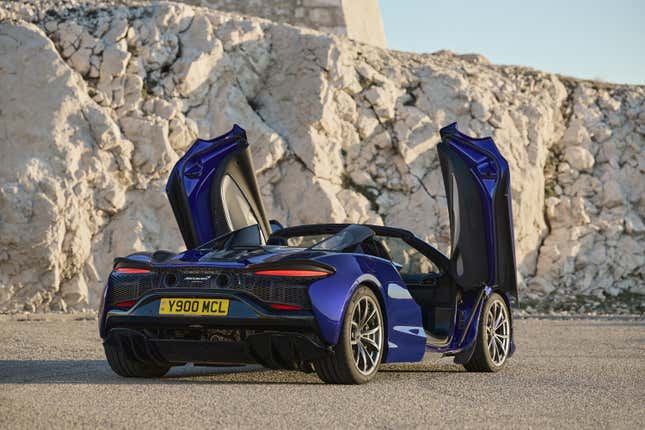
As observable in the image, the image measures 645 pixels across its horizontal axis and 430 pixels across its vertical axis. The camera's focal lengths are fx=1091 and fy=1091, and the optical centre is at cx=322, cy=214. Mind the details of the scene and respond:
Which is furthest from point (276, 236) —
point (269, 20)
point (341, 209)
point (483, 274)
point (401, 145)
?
point (269, 20)

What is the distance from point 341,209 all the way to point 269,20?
6.28m

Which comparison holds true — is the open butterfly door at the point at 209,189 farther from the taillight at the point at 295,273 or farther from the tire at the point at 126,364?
the taillight at the point at 295,273

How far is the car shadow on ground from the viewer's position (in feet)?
25.7

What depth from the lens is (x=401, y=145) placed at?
85.8ft

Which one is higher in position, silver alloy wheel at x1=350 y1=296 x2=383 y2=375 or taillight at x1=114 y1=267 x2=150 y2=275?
taillight at x1=114 y1=267 x2=150 y2=275

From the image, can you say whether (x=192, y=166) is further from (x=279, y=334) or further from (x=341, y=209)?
(x=341, y=209)

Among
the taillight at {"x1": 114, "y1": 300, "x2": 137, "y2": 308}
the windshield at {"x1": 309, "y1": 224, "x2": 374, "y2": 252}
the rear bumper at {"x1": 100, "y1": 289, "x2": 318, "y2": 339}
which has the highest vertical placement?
the windshield at {"x1": 309, "y1": 224, "x2": 374, "y2": 252}

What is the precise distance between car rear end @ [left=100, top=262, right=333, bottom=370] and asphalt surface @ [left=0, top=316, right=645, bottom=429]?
25 centimetres

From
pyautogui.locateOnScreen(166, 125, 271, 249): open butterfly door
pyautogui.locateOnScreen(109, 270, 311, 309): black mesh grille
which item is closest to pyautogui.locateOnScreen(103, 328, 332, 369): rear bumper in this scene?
pyautogui.locateOnScreen(109, 270, 311, 309): black mesh grille

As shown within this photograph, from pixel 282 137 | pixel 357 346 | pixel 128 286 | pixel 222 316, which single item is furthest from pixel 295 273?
pixel 282 137

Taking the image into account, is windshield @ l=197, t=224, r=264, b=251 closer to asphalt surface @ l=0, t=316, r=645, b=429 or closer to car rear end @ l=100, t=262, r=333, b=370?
car rear end @ l=100, t=262, r=333, b=370

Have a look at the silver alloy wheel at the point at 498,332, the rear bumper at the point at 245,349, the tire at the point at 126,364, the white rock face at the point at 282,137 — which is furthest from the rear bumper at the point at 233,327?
the white rock face at the point at 282,137

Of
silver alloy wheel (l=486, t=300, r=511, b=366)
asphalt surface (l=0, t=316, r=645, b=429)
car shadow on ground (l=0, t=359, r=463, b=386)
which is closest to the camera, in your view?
asphalt surface (l=0, t=316, r=645, b=429)

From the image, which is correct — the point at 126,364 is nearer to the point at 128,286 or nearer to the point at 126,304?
the point at 126,304
